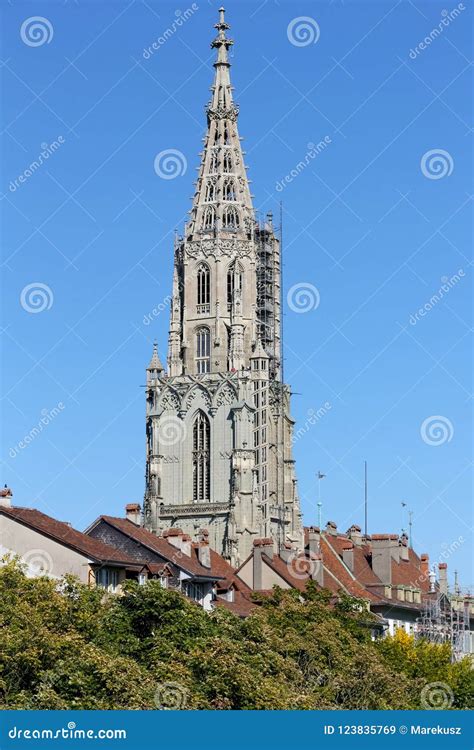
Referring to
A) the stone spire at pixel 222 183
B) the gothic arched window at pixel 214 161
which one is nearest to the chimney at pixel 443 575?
the stone spire at pixel 222 183

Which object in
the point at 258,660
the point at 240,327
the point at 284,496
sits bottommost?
A: the point at 258,660

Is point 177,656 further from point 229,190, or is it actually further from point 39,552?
point 229,190

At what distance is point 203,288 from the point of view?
626 feet

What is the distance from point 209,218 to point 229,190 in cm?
383

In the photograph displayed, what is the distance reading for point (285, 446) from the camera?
190 meters

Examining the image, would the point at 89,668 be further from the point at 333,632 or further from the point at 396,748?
the point at 333,632

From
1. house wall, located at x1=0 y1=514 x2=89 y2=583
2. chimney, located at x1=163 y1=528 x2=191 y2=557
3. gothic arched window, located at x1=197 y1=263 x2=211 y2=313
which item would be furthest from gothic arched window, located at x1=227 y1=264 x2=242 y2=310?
house wall, located at x1=0 y1=514 x2=89 y2=583

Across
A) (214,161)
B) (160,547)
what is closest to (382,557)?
(160,547)

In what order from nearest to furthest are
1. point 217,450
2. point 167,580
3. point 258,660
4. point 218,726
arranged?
1. point 218,726
2. point 258,660
3. point 167,580
4. point 217,450

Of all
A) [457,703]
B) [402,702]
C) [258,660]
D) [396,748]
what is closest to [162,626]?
[258,660]

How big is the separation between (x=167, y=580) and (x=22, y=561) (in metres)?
11.0

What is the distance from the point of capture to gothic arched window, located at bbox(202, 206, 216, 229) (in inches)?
7554

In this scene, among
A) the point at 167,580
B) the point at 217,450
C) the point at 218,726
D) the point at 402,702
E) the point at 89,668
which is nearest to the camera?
the point at 218,726

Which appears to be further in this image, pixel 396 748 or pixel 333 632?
pixel 333 632
